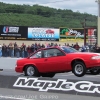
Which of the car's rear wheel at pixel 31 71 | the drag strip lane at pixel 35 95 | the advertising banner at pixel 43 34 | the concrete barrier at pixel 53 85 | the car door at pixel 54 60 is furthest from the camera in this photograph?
the advertising banner at pixel 43 34

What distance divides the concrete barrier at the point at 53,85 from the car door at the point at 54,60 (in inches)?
115

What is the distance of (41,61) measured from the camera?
53.3ft

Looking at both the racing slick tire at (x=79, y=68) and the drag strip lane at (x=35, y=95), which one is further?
the racing slick tire at (x=79, y=68)

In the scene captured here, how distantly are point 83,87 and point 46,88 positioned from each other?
1.51 m

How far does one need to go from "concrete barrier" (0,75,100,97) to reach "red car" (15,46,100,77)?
2.94 metres

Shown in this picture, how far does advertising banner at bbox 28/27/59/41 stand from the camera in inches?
2665

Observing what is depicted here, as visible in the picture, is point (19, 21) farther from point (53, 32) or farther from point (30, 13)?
point (53, 32)

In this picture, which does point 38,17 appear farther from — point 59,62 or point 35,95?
point 35,95

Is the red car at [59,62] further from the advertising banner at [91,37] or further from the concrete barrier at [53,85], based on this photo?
the advertising banner at [91,37]

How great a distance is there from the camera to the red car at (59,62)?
49.0 ft

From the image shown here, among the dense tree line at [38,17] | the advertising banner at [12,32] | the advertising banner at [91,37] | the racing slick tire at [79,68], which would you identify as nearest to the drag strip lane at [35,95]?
the racing slick tire at [79,68]

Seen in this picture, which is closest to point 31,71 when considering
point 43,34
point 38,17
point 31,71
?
point 31,71

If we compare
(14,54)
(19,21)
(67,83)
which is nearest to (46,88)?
(67,83)

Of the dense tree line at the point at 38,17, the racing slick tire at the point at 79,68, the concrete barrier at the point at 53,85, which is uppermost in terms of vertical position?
the dense tree line at the point at 38,17
